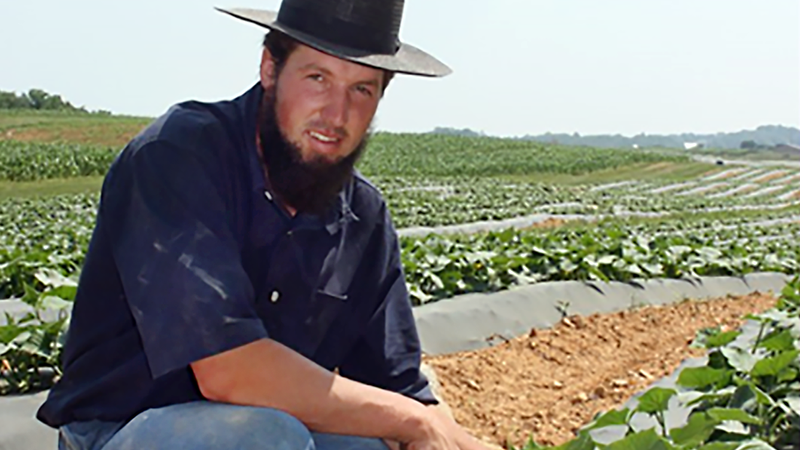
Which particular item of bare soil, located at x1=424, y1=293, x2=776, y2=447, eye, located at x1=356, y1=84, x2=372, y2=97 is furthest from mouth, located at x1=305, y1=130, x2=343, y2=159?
bare soil, located at x1=424, y1=293, x2=776, y2=447

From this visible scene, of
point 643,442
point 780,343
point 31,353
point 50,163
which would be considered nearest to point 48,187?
point 50,163

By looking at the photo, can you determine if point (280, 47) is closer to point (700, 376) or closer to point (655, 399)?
point (655, 399)

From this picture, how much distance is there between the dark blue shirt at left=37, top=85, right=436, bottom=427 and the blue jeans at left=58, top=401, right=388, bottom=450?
0.11 meters

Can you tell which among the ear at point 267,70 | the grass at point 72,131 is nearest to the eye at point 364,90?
the ear at point 267,70

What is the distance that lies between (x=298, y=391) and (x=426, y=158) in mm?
Answer: 47782

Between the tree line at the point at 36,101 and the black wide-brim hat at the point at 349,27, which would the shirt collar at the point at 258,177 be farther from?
the tree line at the point at 36,101

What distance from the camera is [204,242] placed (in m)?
2.27

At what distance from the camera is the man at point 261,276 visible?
7.36ft

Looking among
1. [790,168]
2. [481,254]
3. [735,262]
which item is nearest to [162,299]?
[481,254]

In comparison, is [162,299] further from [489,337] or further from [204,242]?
[489,337]

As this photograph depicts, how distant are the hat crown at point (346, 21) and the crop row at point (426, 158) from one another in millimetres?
31660

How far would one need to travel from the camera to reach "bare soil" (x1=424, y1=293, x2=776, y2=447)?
5020 millimetres

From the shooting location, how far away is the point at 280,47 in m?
2.58

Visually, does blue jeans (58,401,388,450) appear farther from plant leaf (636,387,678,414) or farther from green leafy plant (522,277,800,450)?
plant leaf (636,387,678,414)
